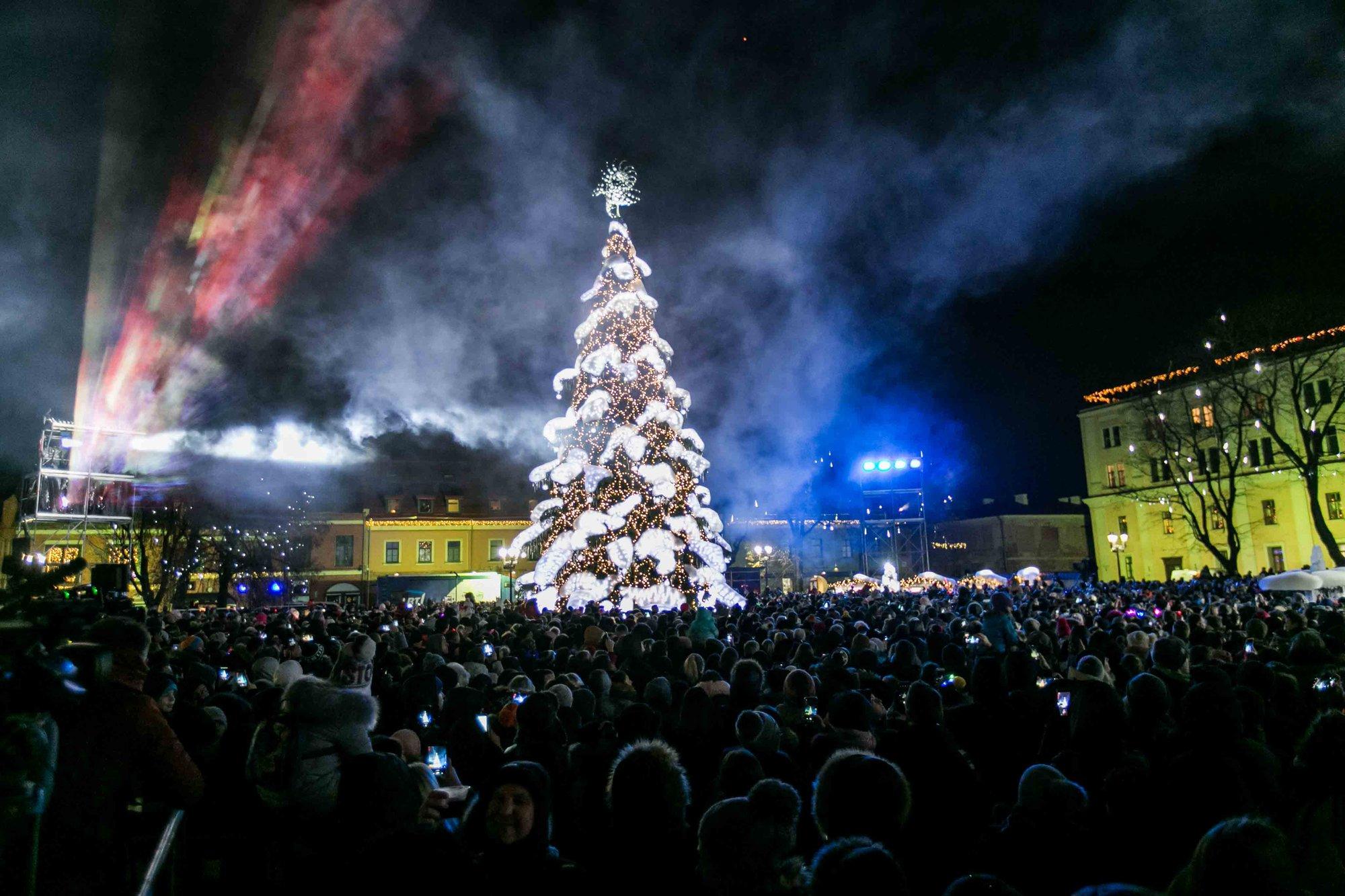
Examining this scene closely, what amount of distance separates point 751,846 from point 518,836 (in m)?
1.03

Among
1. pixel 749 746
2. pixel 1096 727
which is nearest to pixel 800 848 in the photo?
pixel 749 746

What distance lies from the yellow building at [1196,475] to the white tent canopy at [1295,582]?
73.2 ft

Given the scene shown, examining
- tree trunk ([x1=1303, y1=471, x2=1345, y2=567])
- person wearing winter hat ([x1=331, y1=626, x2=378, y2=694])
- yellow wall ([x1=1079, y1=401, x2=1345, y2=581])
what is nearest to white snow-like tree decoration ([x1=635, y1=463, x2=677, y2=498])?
person wearing winter hat ([x1=331, y1=626, x2=378, y2=694])

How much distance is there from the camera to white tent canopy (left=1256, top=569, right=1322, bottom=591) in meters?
20.0

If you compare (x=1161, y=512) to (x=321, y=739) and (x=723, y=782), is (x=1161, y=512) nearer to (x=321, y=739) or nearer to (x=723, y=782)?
(x=723, y=782)

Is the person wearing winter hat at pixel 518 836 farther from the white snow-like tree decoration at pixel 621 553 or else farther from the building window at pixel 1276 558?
the building window at pixel 1276 558

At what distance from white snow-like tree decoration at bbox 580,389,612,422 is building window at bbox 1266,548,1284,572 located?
48.2 m

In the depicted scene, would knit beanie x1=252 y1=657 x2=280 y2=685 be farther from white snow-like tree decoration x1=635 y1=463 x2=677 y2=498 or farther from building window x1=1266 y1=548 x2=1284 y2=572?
building window x1=1266 y1=548 x2=1284 y2=572

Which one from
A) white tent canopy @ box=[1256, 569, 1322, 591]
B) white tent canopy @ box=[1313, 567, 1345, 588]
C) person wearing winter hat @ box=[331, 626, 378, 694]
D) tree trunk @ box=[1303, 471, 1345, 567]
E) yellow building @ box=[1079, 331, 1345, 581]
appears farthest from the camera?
yellow building @ box=[1079, 331, 1345, 581]

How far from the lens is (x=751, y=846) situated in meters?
2.63

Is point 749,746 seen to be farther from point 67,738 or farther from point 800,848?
point 67,738

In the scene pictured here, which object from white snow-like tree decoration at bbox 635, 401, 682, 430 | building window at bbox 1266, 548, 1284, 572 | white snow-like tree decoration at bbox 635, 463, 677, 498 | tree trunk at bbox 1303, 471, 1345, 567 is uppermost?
white snow-like tree decoration at bbox 635, 401, 682, 430

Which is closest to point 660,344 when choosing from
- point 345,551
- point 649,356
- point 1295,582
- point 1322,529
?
point 649,356

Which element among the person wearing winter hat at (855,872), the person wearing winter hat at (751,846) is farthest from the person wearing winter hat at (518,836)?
the person wearing winter hat at (855,872)
